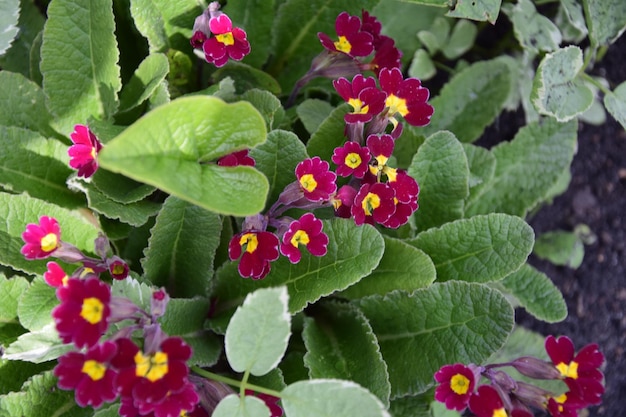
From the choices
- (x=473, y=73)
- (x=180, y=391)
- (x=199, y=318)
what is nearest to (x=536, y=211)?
(x=473, y=73)

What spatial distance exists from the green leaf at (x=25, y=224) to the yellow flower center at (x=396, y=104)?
2.41 ft

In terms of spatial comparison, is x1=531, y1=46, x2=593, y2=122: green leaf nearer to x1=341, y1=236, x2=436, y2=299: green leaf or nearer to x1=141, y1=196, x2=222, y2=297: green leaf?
x1=341, y1=236, x2=436, y2=299: green leaf

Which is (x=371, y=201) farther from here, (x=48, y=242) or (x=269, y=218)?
(x=48, y=242)

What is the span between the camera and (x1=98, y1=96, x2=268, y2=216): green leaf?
1.12m

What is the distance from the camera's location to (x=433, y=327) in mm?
1625

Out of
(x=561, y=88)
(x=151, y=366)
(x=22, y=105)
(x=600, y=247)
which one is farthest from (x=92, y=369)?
(x=600, y=247)

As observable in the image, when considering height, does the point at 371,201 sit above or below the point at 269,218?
above

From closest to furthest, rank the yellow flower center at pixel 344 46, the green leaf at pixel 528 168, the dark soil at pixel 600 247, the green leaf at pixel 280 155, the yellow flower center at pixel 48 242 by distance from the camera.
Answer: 1. the yellow flower center at pixel 48 242
2. the green leaf at pixel 280 155
3. the yellow flower center at pixel 344 46
4. the green leaf at pixel 528 168
5. the dark soil at pixel 600 247

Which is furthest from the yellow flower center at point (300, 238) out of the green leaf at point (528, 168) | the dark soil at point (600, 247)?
the dark soil at point (600, 247)

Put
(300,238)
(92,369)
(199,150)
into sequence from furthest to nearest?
(300,238) < (199,150) < (92,369)

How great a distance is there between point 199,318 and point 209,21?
69cm

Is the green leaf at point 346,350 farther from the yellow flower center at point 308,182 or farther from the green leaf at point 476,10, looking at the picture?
the green leaf at point 476,10

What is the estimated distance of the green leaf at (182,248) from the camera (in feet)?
5.12

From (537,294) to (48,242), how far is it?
1208mm
